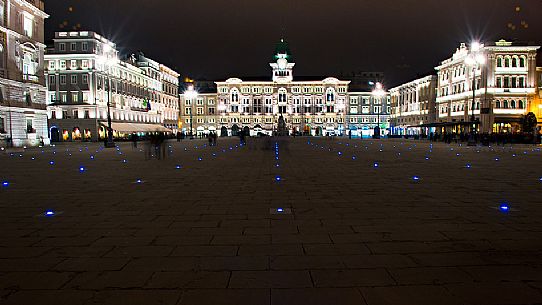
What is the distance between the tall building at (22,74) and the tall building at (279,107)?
7985cm

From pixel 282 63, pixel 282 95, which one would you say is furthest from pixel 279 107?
pixel 282 63

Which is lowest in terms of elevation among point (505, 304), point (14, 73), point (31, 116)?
point (505, 304)

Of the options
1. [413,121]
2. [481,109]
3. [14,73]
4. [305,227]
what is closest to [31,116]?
[14,73]

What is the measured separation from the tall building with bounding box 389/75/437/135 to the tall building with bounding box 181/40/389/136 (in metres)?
13.4

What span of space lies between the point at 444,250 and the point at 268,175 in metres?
9.73

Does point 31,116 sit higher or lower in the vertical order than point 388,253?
higher

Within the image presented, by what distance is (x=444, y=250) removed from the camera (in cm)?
561

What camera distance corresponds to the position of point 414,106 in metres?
97.6

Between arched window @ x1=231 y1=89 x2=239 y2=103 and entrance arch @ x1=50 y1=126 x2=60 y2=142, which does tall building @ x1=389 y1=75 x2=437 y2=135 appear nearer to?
arched window @ x1=231 y1=89 x2=239 y2=103

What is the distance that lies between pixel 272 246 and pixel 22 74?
48.3m

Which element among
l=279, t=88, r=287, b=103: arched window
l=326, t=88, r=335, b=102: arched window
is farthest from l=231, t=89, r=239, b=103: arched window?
l=326, t=88, r=335, b=102: arched window

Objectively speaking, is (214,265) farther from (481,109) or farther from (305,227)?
(481,109)

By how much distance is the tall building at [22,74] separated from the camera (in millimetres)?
40562

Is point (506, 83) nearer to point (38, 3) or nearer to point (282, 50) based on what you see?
point (38, 3)
